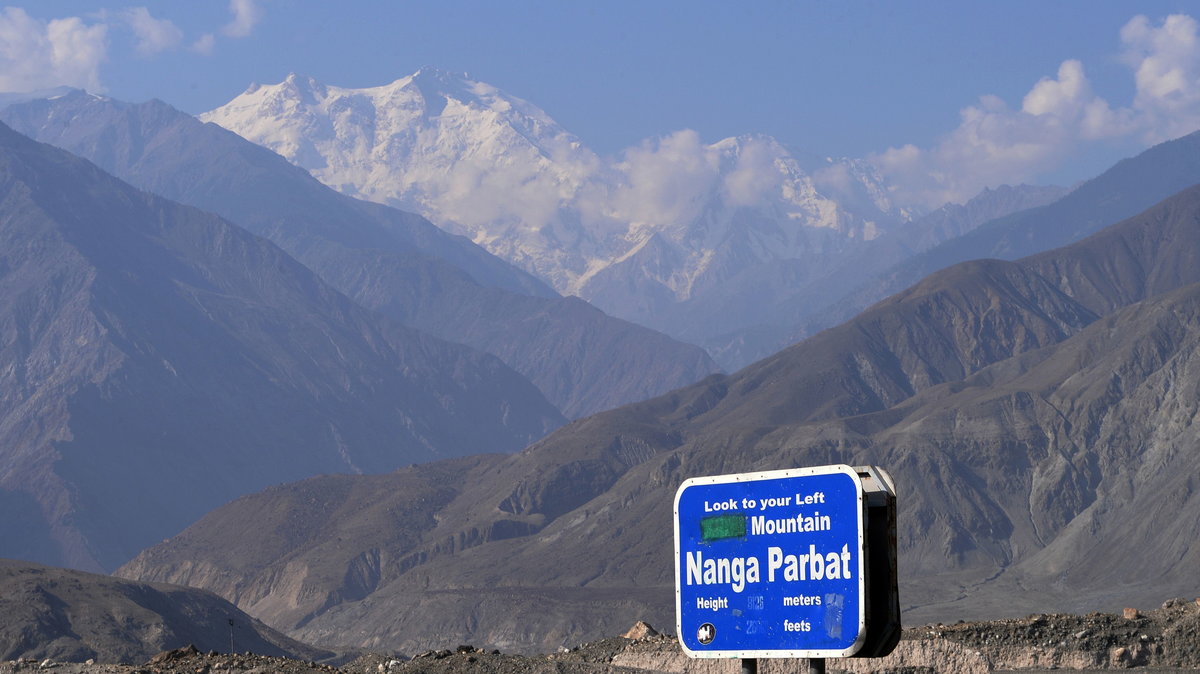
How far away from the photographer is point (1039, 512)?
133250 millimetres

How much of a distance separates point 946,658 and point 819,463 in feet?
406

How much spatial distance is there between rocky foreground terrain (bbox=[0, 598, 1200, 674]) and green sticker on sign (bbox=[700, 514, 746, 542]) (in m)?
12.4

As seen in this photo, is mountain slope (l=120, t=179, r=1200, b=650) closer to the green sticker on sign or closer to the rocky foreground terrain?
the rocky foreground terrain

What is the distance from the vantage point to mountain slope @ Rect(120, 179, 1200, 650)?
117m

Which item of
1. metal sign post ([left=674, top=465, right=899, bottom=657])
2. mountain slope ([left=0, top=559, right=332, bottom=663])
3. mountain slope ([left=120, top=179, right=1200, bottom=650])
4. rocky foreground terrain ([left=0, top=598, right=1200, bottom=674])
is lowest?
rocky foreground terrain ([left=0, top=598, right=1200, bottom=674])

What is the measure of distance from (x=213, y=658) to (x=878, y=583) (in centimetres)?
1653

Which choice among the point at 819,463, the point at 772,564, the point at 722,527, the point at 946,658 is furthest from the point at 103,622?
the point at 819,463

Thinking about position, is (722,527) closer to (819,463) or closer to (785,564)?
(785,564)

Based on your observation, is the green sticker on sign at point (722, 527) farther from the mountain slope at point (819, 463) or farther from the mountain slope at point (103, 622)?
the mountain slope at point (819, 463)

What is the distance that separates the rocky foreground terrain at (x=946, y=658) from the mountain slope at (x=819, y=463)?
272ft

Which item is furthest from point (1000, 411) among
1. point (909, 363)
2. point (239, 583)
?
point (239, 583)

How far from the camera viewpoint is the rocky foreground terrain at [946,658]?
2000 cm

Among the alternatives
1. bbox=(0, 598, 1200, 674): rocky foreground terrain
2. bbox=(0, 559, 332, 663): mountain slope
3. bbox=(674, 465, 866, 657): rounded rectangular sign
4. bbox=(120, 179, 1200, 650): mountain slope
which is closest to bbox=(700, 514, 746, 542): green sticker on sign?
bbox=(674, 465, 866, 657): rounded rectangular sign

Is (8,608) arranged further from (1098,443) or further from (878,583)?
(1098,443)
